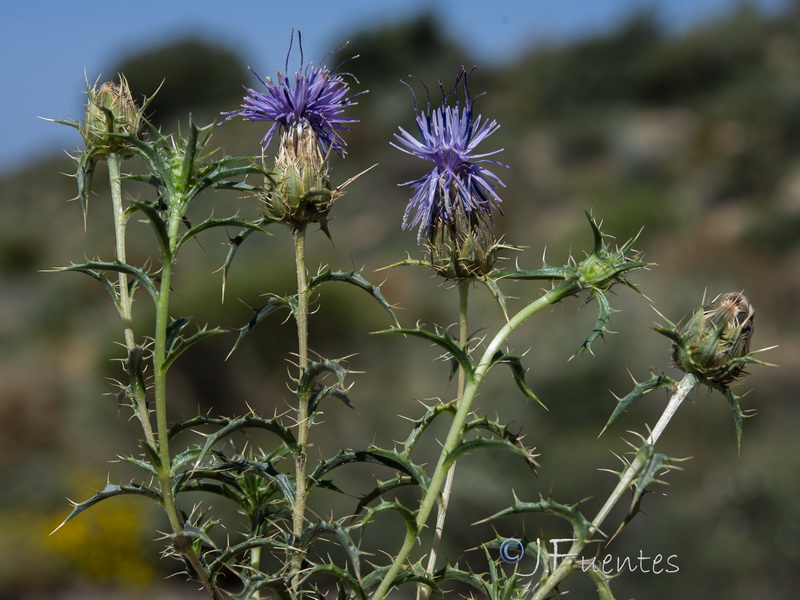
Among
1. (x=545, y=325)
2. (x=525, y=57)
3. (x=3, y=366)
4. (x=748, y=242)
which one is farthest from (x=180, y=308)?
(x=525, y=57)

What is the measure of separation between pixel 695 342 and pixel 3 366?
57.4 feet

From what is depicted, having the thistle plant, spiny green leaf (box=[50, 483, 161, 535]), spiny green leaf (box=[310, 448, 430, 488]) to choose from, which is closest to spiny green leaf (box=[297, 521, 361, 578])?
the thistle plant

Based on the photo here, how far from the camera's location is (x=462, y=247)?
Result: 2.10 metres

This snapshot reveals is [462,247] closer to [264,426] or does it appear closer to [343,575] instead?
[264,426]

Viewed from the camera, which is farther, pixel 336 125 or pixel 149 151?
pixel 336 125

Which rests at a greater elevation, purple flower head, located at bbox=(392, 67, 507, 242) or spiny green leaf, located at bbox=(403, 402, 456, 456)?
purple flower head, located at bbox=(392, 67, 507, 242)

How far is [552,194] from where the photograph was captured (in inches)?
1228

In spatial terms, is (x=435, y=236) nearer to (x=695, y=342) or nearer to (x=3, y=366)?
(x=695, y=342)

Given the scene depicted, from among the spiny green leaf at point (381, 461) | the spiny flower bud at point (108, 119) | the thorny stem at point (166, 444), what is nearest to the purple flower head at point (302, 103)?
the spiny flower bud at point (108, 119)

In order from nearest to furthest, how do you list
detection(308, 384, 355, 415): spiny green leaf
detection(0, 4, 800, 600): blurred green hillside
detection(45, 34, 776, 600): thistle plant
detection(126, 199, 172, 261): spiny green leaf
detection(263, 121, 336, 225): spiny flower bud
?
detection(126, 199, 172, 261): spiny green leaf
detection(45, 34, 776, 600): thistle plant
detection(308, 384, 355, 415): spiny green leaf
detection(263, 121, 336, 225): spiny flower bud
detection(0, 4, 800, 600): blurred green hillside

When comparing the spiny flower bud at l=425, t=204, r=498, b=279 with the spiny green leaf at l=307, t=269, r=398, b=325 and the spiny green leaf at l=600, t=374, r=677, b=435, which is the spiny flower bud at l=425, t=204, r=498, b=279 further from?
the spiny green leaf at l=600, t=374, r=677, b=435

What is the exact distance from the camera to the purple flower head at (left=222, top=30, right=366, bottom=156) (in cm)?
212

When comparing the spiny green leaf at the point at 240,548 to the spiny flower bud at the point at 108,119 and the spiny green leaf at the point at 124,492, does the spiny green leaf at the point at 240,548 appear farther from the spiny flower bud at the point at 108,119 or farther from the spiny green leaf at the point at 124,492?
the spiny flower bud at the point at 108,119

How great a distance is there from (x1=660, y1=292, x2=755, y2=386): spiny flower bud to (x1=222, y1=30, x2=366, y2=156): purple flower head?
1060mm
